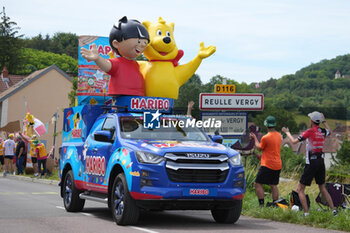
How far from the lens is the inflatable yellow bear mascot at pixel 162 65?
14203mm

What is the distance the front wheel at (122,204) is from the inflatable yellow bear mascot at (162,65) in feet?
12.4

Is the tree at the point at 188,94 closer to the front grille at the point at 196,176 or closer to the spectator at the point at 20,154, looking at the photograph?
the spectator at the point at 20,154

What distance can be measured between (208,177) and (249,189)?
6249mm

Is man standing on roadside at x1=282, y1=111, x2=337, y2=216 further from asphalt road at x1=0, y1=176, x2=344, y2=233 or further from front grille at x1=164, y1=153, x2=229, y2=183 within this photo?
front grille at x1=164, y1=153, x2=229, y2=183

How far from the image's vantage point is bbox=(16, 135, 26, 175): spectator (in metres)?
30.6

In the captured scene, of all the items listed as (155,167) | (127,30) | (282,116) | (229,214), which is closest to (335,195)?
(229,214)

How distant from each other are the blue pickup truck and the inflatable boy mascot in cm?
90

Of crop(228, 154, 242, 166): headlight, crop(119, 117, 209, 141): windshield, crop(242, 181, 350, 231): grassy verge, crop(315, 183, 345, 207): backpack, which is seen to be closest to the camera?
crop(242, 181, 350, 231): grassy verge

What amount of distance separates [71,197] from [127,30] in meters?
3.70

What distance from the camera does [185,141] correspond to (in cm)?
1134

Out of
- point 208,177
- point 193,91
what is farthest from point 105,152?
point 193,91

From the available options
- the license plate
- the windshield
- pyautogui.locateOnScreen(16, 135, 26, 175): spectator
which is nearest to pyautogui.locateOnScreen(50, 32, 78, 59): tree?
pyautogui.locateOnScreen(16, 135, 26, 175): spectator

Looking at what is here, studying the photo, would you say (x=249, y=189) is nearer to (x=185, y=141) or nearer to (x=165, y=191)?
(x=185, y=141)

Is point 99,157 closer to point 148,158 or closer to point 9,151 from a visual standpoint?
point 148,158
